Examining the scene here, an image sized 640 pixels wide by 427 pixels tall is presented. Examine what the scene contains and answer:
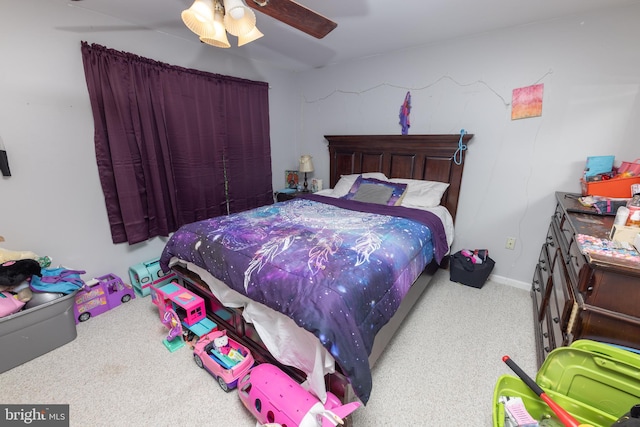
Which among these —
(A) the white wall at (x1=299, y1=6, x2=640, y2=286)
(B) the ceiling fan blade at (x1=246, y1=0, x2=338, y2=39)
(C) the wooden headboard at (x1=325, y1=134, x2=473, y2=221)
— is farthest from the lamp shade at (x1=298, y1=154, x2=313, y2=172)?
(B) the ceiling fan blade at (x1=246, y1=0, x2=338, y2=39)

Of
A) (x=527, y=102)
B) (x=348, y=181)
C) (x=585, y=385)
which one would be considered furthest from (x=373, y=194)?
(x=585, y=385)

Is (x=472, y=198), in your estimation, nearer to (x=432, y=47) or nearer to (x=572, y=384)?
(x=432, y=47)

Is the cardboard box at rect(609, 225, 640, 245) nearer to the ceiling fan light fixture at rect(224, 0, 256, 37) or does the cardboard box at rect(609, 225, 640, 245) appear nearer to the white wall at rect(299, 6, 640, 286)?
the white wall at rect(299, 6, 640, 286)

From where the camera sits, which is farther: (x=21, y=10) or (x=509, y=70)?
(x=509, y=70)

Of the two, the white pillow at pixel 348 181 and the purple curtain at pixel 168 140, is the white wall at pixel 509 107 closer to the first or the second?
the white pillow at pixel 348 181

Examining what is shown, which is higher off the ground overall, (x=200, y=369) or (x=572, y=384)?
(x=572, y=384)

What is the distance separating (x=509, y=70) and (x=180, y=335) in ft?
11.2

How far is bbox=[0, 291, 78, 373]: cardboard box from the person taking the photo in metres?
1.62

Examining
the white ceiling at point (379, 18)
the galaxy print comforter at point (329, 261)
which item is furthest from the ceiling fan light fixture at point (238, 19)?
the galaxy print comforter at point (329, 261)

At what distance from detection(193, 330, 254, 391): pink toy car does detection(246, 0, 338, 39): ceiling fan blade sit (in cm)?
187

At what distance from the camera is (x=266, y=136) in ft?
11.2

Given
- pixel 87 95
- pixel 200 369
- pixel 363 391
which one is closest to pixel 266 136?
pixel 87 95

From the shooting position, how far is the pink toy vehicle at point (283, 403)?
110 cm

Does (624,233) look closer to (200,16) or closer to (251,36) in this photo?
(251,36)
